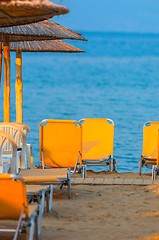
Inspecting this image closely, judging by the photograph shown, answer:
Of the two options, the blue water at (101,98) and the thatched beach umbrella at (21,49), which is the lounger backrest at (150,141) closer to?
the thatched beach umbrella at (21,49)

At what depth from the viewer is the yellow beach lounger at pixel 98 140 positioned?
35.6 ft

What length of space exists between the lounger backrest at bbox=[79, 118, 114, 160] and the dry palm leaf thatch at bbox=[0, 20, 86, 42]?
1064 millimetres

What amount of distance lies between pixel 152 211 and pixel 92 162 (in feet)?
8.55

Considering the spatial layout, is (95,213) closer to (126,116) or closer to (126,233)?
(126,233)

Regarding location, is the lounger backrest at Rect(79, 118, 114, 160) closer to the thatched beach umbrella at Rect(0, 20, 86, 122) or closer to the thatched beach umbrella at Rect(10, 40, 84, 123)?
the thatched beach umbrella at Rect(0, 20, 86, 122)

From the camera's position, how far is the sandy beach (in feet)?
23.1

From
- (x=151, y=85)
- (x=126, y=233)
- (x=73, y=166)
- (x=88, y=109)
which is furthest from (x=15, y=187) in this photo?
(x=151, y=85)

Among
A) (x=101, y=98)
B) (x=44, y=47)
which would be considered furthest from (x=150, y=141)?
(x=101, y=98)

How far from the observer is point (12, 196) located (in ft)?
20.7

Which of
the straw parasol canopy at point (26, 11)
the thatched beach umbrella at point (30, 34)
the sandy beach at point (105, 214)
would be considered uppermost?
the straw parasol canopy at point (26, 11)

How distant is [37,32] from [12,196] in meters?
3.95

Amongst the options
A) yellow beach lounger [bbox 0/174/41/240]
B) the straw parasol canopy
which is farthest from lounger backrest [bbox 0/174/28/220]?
the straw parasol canopy

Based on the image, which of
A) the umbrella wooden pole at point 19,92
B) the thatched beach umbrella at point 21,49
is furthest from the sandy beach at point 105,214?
the thatched beach umbrella at point 21,49

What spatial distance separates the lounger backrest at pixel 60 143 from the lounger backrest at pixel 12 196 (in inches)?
150
